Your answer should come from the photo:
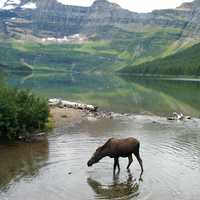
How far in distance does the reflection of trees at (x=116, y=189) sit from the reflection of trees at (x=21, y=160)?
5.32 meters

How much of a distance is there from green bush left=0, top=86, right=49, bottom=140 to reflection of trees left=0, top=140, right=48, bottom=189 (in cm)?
188

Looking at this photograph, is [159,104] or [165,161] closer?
[165,161]

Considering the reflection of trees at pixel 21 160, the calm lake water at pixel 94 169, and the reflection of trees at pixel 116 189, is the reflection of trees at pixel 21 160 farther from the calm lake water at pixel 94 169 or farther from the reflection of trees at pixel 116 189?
the reflection of trees at pixel 116 189

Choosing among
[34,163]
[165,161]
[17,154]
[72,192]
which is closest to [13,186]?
[72,192]

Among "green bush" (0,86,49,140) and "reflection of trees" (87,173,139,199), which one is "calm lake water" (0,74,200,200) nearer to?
"reflection of trees" (87,173,139,199)

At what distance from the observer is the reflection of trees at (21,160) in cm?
3284

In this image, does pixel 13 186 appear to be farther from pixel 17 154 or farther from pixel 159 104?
pixel 159 104

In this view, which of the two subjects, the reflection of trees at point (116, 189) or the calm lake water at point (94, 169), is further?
the calm lake water at point (94, 169)

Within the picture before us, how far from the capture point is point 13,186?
29.9m

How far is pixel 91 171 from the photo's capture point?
34344mm

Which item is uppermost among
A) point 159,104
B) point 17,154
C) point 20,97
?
point 20,97

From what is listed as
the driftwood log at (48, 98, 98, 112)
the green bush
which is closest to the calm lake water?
the green bush

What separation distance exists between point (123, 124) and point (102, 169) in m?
30.5

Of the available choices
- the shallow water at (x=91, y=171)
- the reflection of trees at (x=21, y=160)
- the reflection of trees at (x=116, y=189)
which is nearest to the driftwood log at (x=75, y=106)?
the shallow water at (x=91, y=171)
